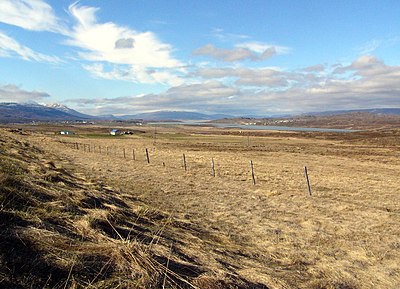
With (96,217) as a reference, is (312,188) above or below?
below

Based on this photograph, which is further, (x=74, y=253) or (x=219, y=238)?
(x=219, y=238)

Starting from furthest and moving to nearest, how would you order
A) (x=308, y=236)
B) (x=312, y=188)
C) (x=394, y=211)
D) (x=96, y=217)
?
(x=312, y=188) < (x=394, y=211) < (x=308, y=236) < (x=96, y=217)

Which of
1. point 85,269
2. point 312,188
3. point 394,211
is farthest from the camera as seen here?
point 312,188

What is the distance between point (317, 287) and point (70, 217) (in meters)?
5.75

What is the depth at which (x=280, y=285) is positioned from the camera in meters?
6.32

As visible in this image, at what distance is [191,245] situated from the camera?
26.4ft

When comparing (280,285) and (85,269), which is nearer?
(85,269)

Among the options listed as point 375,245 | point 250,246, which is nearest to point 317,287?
point 250,246

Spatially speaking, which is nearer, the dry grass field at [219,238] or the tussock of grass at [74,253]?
the tussock of grass at [74,253]

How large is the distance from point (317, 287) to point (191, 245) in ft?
10.3

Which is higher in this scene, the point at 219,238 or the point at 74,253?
the point at 74,253

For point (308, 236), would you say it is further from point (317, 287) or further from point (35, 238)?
point (35, 238)

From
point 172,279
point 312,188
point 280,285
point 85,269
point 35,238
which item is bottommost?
point 312,188

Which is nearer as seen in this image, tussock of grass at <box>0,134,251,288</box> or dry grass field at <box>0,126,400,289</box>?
tussock of grass at <box>0,134,251,288</box>
